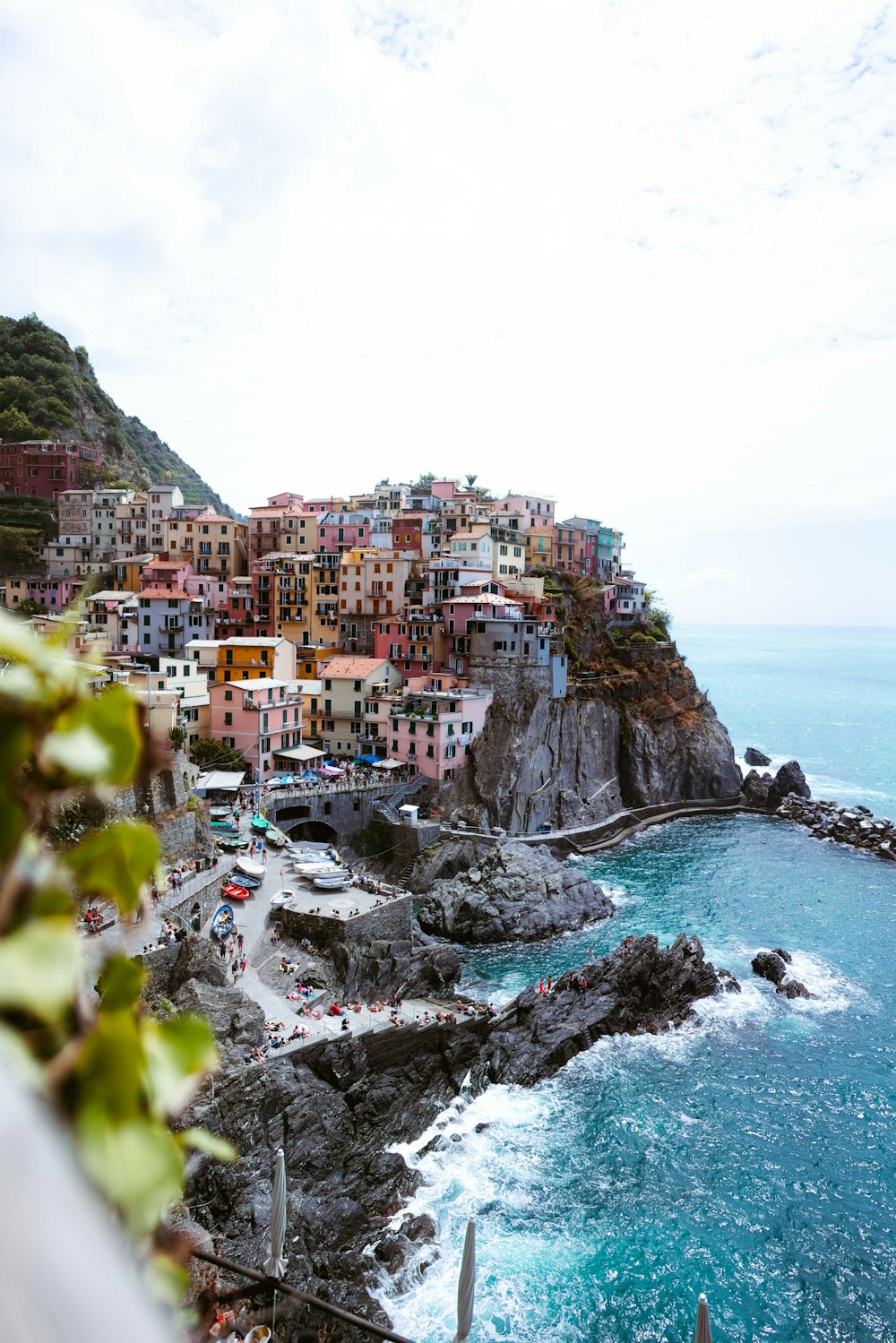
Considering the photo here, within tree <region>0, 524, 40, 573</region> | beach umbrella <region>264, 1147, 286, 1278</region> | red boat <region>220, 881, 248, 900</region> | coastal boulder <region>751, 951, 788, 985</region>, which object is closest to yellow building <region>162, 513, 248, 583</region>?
tree <region>0, 524, 40, 573</region>

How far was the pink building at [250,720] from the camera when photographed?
3778 centimetres

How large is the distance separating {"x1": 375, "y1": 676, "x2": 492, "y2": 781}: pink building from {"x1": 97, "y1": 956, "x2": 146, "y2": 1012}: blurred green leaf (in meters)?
38.8

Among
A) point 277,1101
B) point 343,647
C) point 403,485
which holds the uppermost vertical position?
point 403,485

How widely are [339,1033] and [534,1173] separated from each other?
5463mm

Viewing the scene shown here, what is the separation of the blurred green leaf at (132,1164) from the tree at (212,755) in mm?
35951

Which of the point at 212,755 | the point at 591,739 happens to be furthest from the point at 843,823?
the point at 212,755

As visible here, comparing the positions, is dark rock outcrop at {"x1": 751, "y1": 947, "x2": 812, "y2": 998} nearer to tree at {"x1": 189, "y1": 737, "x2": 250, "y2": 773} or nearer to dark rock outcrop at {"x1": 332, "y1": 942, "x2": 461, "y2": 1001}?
dark rock outcrop at {"x1": 332, "y1": 942, "x2": 461, "y2": 1001}

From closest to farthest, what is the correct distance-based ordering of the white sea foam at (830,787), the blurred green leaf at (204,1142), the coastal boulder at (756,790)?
the blurred green leaf at (204,1142), the coastal boulder at (756,790), the white sea foam at (830,787)

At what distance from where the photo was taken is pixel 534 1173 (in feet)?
61.6

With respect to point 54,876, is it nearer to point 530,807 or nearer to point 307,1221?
point 307,1221

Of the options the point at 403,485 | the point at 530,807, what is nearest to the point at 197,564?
the point at 403,485

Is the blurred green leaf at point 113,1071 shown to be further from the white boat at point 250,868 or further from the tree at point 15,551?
the tree at point 15,551

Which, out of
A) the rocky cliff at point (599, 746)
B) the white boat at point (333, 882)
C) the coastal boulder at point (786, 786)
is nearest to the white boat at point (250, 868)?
the white boat at point (333, 882)

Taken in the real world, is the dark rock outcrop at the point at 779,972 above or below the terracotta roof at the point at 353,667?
below
